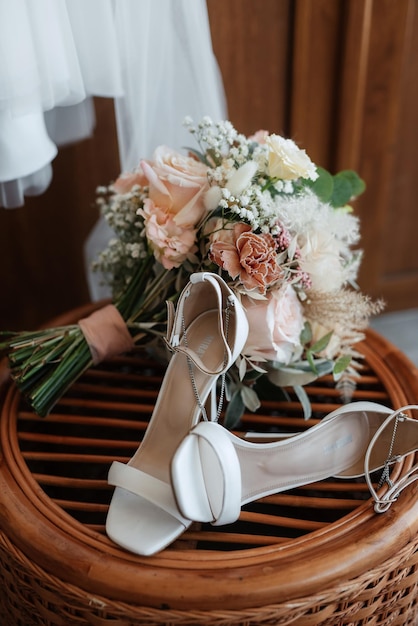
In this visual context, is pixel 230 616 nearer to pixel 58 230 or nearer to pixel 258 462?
pixel 258 462

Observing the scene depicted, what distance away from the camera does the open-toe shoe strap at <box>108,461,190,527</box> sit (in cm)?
58

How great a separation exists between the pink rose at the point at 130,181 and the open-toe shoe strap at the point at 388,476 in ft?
1.39

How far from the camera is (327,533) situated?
577 mm

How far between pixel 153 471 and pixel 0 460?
0.58 ft

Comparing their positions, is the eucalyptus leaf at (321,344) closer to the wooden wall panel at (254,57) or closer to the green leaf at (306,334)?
the green leaf at (306,334)

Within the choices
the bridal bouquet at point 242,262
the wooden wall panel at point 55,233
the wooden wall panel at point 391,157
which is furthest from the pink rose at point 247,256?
the wooden wall panel at point 391,157

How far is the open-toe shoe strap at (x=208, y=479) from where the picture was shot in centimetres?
55

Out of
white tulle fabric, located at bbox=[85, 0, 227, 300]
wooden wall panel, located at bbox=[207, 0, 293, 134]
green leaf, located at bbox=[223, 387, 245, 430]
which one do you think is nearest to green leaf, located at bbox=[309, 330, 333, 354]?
green leaf, located at bbox=[223, 387, 245, 430]

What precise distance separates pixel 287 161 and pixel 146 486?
373 mm

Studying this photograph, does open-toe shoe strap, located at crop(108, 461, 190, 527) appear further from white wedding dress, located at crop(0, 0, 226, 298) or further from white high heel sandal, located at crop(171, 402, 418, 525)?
white wedding dress, located at crop(0, 0, 226, 298)

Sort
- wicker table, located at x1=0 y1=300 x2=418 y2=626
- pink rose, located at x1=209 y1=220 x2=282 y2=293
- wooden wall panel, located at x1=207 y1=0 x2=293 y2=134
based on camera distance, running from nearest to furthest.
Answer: wicker table, located at x1=0 y1=300 x2=418 y2=626, pink rose, located at x1=209 y1=220 x2=282 y2=293, wooden wall panel, located at x1=207 y1=0 x2=293 y2=134

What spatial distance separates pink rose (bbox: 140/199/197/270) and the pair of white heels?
0.04m

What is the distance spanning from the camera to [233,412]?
2.39 ft

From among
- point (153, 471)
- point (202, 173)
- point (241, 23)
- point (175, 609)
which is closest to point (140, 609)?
point (175, 609)
